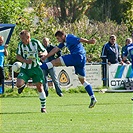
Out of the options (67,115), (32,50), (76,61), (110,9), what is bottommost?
(67,115)

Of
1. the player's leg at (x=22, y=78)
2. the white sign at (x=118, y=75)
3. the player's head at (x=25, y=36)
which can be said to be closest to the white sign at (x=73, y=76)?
the white sign at (x=118, y=75)

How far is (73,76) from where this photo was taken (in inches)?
1022

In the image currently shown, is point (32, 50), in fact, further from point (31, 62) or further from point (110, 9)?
point (110, 9)

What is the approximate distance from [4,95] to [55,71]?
227cm

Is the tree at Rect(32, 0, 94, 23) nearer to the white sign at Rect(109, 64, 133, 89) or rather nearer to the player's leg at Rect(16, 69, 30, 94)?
the white sign at Rect(109, 64, 133, 89)

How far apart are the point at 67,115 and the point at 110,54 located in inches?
373

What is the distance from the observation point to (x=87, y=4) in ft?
203

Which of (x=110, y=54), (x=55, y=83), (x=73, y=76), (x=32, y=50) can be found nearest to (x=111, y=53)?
(x=110, y=54)

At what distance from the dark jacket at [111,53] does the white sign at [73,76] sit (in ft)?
1.58

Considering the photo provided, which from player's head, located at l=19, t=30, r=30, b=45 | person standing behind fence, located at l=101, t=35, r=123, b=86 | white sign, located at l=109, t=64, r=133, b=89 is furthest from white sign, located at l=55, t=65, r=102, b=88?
player's head, located at l=19, t=30, r=30, b=45

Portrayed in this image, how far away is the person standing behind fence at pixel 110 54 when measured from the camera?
25375mm

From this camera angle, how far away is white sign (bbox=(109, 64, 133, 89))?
1031 inches

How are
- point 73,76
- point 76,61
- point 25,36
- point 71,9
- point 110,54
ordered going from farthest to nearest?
point 71,9
point 73,76
point 110,54
point 76,61
point 25,36

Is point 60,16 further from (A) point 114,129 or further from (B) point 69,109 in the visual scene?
(A) point 114,129
